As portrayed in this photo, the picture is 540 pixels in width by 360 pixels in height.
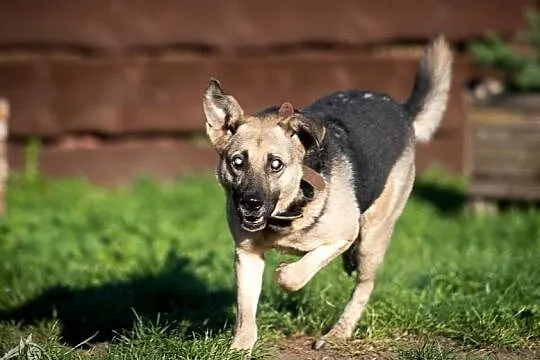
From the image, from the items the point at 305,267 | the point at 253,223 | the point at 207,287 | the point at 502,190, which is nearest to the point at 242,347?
the point at 305,267

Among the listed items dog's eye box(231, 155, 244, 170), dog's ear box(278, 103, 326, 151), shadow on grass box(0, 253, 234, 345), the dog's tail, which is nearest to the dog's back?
the dog's tail

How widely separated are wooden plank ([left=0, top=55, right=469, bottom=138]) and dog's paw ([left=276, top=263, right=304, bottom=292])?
5660mm

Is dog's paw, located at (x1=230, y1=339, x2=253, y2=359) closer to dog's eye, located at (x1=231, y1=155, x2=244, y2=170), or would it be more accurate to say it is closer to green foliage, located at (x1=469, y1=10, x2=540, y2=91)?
dog's eye, located at (x1=231, y1=155, x2=244, y2=170)

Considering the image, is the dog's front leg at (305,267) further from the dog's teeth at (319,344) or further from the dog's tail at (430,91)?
the dog's tail at (430,91)

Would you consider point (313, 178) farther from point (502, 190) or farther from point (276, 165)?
point (502, 190)

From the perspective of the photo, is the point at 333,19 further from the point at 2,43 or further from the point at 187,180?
the point at 2,43

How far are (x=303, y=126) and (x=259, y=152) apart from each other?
0.77 feet

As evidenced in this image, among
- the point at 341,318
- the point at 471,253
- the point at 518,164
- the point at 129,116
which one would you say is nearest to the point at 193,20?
the point at 129,116

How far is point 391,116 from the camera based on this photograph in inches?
241

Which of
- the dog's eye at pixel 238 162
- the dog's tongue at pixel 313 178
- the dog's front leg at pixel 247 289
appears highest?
the dog's eye at pixel 238 162

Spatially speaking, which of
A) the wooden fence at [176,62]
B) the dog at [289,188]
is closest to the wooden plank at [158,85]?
the wooden fence at [176,62]

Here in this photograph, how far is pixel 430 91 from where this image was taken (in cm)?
656

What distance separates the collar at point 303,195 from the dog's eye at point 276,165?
Answer: 0.14m

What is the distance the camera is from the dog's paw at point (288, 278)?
5.02 meters
